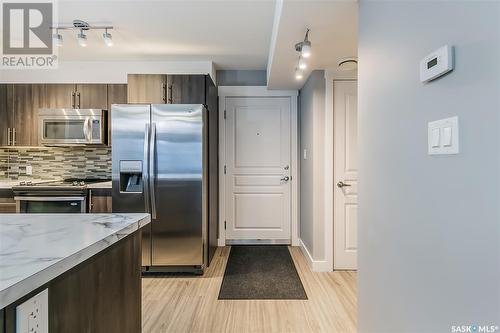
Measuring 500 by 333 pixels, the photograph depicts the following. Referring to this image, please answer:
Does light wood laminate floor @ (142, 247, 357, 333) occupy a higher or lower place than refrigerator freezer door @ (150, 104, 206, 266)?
lower

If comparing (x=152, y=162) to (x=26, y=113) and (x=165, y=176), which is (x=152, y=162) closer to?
(x=165, y=176)

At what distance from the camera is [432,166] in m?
0.96

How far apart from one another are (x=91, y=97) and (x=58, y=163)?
1014 millimetres

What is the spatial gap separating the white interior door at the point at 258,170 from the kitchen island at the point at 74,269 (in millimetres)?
2616

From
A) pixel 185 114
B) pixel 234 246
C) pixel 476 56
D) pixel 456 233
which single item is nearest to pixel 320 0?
pixel 476 56

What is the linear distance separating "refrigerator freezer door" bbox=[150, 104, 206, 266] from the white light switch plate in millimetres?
2185

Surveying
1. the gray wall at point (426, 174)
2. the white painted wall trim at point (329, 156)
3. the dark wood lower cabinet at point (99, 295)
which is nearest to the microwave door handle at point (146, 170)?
the dark wood lower cabinet at point (99, 295)

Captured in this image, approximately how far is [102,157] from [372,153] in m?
3.37

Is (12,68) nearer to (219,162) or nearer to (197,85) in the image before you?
(197,85)

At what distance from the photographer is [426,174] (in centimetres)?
99

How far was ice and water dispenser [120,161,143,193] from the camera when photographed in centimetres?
286

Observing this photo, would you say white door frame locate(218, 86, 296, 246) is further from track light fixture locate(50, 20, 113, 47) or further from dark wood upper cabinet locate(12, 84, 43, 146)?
dark wood upper cabinet locate(12, 84, 43, 146)

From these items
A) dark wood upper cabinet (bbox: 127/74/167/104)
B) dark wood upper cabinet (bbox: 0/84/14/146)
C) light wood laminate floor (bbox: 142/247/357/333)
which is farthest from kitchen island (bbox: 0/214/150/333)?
dark wood upper cabinet (bbox: 0/84/14/146)

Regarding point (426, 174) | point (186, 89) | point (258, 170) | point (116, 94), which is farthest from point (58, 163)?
point (426, 174)
